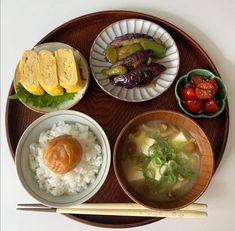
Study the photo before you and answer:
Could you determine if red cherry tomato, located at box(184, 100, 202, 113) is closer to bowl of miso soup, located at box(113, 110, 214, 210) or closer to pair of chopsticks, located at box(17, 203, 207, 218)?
bowl of miso soup, located at box(113, 110, 214, 210)

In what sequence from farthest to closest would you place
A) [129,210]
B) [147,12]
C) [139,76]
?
[147,12] < [139,76] < [129,210]

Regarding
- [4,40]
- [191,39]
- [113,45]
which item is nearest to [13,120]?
[4,40]

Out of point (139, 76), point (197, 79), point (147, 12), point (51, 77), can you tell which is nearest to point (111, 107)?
point (139, 76)

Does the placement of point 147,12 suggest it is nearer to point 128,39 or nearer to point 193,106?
point 128,39

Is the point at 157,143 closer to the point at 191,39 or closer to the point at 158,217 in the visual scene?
the point at 158,217

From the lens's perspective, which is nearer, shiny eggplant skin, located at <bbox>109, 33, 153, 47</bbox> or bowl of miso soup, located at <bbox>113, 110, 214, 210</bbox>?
bowl of miso soup, located at <bbox>113, 110, 214, 210</bbox>

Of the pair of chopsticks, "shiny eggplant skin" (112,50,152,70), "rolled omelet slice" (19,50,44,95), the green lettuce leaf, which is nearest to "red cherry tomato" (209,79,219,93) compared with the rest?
"shiny eggplant skin" (112,50,152,70)
